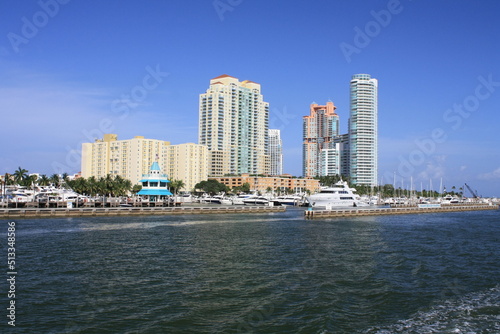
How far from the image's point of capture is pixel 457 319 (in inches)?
832

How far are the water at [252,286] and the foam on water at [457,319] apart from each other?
0.17 ft

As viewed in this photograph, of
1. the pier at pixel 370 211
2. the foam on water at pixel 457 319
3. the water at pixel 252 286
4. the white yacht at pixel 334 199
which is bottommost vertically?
the foam on water at pixel 457 319

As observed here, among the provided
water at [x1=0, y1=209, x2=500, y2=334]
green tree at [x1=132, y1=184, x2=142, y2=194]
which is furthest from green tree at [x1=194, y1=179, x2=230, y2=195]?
water at [x1=0, y1=209, x2=500, y2=334]

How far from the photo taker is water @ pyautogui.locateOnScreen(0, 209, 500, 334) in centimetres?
2033

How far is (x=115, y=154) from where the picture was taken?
19475 centimetres

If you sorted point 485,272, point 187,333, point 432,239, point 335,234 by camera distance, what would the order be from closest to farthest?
point 187,333 → point 485,272 → point 432,239 → point 335,234

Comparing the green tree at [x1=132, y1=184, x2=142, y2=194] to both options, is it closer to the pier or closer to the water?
the pier

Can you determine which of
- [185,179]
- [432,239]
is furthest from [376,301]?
[185,179]

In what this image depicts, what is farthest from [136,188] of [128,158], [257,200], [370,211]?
[370,211]

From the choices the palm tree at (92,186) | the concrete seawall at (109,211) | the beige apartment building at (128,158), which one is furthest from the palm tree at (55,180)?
the concrete seawall at (109,211)

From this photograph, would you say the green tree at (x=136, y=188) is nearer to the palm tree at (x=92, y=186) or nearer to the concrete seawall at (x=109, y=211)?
the palm tree at (x=92, y=186)

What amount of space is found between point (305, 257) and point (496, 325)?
18.6 m

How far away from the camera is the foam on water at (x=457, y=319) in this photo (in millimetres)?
19683

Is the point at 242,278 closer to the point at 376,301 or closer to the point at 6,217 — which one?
the point at 376,301
